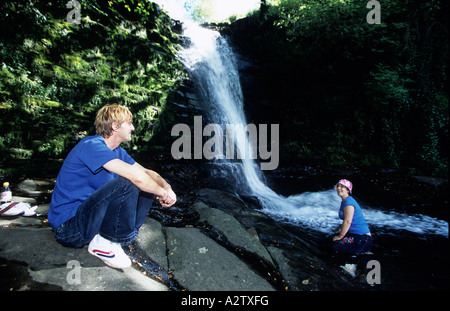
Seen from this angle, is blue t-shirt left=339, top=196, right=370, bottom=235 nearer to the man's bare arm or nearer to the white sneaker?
the man's bare arm

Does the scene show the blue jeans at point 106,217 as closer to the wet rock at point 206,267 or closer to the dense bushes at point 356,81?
the wet rock at point 206,267

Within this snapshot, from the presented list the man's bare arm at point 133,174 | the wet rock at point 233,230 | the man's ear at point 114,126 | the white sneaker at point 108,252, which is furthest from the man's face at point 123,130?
the wet rock at point 233,230

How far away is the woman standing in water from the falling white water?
161 centimetres

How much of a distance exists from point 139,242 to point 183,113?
262 inches

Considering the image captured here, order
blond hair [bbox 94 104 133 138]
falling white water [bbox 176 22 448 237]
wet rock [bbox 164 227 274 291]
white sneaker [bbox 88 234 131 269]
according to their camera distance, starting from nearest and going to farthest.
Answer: white sneaker [bbox 88 234 131 269] → wet rock [bbox 164 227 274 291] → blond hair [bbox 94 104 133 138] → falling white water [bbox 176 22 448 237]

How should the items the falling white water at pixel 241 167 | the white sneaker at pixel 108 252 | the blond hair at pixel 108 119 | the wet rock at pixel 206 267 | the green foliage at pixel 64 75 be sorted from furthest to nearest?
the falling white water at pixel 241 167, the green foliage at pixel 64 75, the blond hair at pixel 108 119, the wet rock at pixel 206 267, the white sneaker at pixel 108 252

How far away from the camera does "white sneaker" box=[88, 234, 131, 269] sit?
222 cm

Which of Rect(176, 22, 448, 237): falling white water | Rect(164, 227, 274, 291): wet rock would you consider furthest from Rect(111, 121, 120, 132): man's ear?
Answer: Rect(176, 22, 448, 237): falling white water

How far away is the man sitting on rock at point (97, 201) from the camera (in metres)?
2.11

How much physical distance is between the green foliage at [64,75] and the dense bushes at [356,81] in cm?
737

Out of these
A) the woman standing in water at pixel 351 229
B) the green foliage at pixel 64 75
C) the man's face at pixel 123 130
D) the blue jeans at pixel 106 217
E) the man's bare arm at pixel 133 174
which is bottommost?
the woman standing in water at pixel 351 229

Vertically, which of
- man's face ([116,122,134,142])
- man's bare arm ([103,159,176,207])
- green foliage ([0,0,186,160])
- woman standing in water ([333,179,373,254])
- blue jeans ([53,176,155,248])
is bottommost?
woman standing in water ([333,179,373,254])

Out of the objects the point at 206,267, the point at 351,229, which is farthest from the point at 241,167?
the point at 206,267
